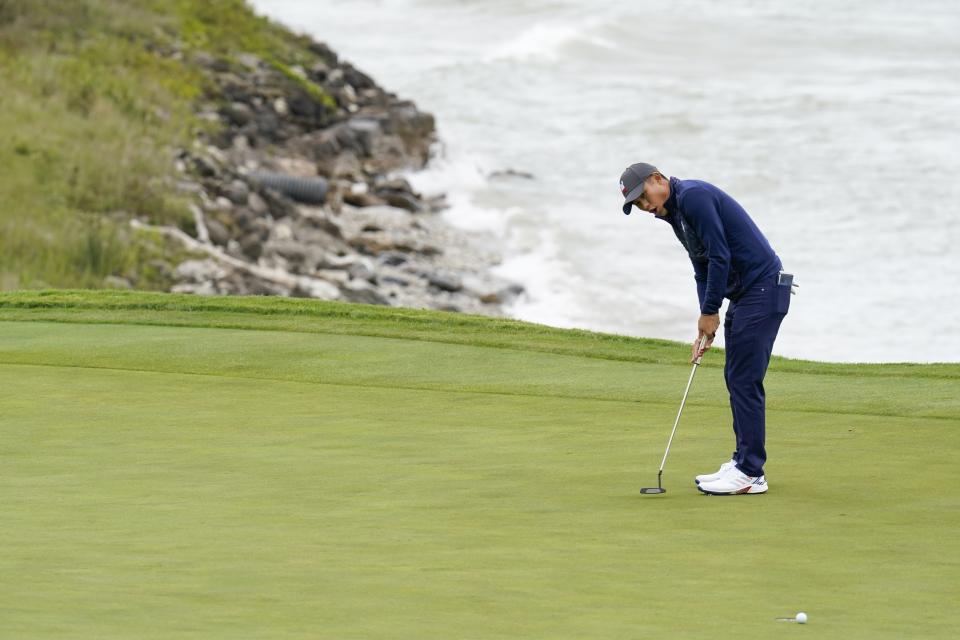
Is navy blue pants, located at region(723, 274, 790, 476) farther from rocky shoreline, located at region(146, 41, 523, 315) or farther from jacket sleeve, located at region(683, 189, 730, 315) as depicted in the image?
rocky shoreline, located at region(146, 41, 523, 315)

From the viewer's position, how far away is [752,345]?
7.85m

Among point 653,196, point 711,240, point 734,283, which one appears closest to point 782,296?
point 734,283

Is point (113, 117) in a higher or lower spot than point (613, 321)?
higher

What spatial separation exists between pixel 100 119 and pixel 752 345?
24.4m

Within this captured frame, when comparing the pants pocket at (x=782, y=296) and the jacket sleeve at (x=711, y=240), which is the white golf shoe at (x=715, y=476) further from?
the pants pocket at (x=782, y=296)

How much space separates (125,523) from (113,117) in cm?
2510

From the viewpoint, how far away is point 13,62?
3281cm

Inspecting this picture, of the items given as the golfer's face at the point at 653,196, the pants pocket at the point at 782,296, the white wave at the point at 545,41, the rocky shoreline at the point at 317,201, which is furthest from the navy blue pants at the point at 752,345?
the white wave at the point at 545,41

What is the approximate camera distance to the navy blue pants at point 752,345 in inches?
309

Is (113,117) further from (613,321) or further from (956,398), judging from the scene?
(956,398)

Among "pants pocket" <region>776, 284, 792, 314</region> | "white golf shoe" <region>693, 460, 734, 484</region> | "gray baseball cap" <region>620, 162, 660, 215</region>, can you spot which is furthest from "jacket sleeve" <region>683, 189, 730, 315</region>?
"white golf shoe" <region>693, 460, 734, 484</region>

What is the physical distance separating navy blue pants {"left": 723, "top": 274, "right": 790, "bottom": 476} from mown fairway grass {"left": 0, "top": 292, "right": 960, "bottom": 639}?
37cm

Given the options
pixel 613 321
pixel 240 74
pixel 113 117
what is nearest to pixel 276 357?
pixel 613 321

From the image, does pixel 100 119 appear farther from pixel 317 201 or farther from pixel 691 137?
pixel 691 137
